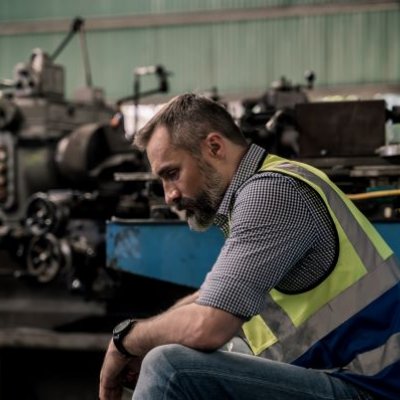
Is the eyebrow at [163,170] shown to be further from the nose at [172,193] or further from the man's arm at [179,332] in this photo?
the man's arm at [179,332]

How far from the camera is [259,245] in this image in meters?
1.27

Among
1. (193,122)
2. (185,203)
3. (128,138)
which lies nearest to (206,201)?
(185,203)

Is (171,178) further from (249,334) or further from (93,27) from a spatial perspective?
(93,27)

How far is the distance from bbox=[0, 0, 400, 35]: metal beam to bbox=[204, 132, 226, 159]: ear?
542 cm

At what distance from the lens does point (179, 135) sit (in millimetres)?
1432

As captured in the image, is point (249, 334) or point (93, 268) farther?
point (93, 268)

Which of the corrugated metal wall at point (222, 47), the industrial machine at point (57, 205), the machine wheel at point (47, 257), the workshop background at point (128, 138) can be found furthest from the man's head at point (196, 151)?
the corrugated metal wall at point (222, 47)

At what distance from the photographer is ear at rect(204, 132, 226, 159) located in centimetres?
142

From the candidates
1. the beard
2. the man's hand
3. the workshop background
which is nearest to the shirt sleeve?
the beard

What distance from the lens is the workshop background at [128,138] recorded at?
2.36 metres

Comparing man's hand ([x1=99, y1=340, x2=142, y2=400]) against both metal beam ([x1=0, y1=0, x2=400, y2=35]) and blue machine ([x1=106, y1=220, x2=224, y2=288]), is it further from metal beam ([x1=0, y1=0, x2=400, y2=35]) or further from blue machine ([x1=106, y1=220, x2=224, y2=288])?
metal beam ([x1=0, y1=0, x2=400, y2=35])

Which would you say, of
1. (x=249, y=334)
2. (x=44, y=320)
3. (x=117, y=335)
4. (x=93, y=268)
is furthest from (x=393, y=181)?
(x=44, y=320)

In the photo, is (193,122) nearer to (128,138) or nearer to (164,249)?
(164,249)

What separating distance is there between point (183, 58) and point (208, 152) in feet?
18.3
